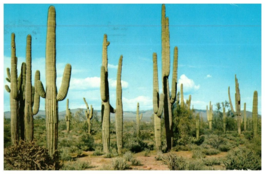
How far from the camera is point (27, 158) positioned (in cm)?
1004

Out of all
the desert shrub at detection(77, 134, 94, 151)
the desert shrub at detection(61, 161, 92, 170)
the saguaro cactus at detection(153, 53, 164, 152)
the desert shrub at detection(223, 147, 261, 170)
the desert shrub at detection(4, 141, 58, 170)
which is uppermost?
the saguaro cactus at detection(153, 53, 164, 152)

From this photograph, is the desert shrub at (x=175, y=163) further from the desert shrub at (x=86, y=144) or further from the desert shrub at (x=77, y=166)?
the desert shrub at (x=86, y=144)

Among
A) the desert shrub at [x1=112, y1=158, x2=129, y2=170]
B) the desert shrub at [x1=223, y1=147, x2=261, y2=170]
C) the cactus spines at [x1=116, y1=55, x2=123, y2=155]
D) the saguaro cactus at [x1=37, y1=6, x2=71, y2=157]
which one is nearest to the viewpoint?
the saguaro cactus at [x1=37, y1=6, x2=71, y2=157]

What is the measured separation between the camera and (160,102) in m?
15.3

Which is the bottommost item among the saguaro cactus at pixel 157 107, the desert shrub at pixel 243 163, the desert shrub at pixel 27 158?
the desert shrub at pixel 243 163

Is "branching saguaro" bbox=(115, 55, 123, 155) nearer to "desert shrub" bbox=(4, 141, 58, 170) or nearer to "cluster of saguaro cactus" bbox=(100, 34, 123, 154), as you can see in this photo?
"cluster of saguaro cactus" bbox=(100, 34, 123, 154)

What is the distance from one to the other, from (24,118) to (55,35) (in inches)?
233

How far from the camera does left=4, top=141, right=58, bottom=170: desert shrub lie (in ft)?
33.0

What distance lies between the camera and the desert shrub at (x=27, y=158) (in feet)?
33.0

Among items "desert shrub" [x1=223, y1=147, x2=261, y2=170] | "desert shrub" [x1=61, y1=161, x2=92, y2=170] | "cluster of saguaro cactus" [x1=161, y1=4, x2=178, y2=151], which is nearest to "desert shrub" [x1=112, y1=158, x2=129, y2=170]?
"desert shrub" [x1=61, y1=161, x2=92, y2=170]

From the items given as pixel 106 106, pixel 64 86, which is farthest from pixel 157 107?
pixel 64 86

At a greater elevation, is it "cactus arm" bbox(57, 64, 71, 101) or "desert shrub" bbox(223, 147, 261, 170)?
"cactus arm" bbox(57, 64, 71, 101)

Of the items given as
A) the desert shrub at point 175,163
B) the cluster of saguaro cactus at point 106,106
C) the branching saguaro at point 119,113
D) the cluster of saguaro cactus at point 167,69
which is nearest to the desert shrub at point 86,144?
the cluster of saguaro cactus at point 106,106

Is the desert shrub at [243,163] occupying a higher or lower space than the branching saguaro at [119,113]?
lower
